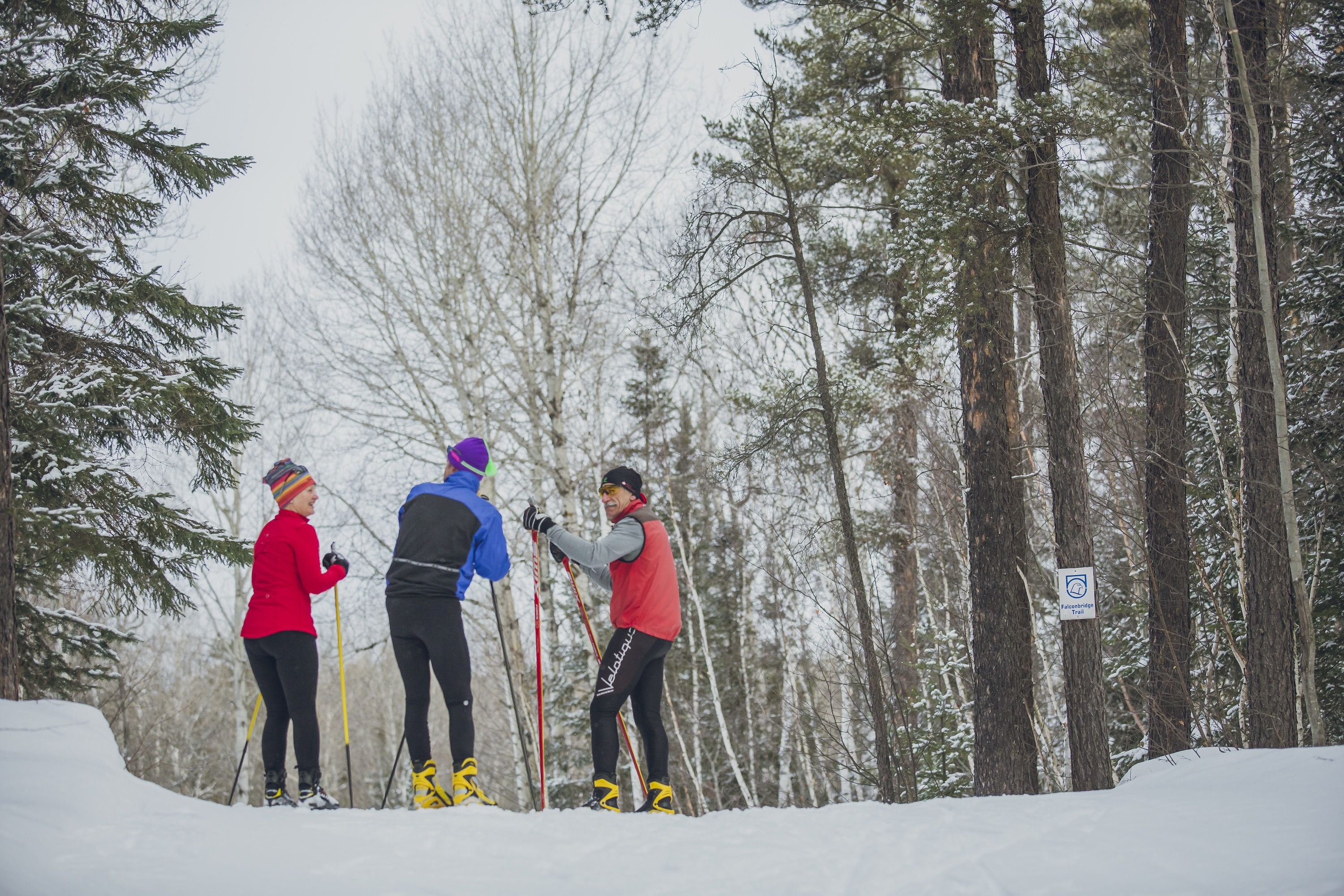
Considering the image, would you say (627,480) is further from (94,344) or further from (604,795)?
(94,344)

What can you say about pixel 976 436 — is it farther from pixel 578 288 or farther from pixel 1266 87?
pixel 578 288

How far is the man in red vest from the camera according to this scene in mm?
4270

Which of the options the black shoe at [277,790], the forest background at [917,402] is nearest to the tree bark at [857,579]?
the forest background at [917,402]

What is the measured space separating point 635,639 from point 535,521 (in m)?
0.86

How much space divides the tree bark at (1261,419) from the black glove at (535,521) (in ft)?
17.2

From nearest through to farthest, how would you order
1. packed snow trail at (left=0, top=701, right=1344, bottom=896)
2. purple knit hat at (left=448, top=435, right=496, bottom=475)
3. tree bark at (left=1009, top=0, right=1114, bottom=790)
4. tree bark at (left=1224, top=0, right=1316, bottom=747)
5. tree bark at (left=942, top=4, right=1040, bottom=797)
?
packed snow trail at (left=0, top=701, right=1344, bottom=896) → purple knit hat at (left=448, top=435, right=496, bottom=475) → tree bark at (left=1224, top=0, right=1316, bottom=747) → tree bark at (left=1009, top=0, right=1114, bottom=790) → tree bark at (left=942, top=4, right=1040, bottom=797)

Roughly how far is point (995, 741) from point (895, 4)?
670 centimetres

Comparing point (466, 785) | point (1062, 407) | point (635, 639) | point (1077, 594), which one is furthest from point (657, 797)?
point (1062, 407)

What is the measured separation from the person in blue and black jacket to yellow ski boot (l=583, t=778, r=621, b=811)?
1.82 feet

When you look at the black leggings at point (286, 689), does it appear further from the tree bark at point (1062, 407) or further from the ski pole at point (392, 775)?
the tree bark at point (1062, 407)

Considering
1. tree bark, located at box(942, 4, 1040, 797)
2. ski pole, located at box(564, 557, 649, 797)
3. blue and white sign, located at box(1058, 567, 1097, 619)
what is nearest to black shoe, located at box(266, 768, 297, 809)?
ski pole, located at box(564, 557, 649, 797)

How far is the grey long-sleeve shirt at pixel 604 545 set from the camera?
427cm

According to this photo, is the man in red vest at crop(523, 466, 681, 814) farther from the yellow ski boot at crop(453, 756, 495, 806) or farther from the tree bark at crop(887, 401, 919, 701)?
the tree bark at crop(887, 401, 919, 701)

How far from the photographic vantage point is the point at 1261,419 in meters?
6.64
